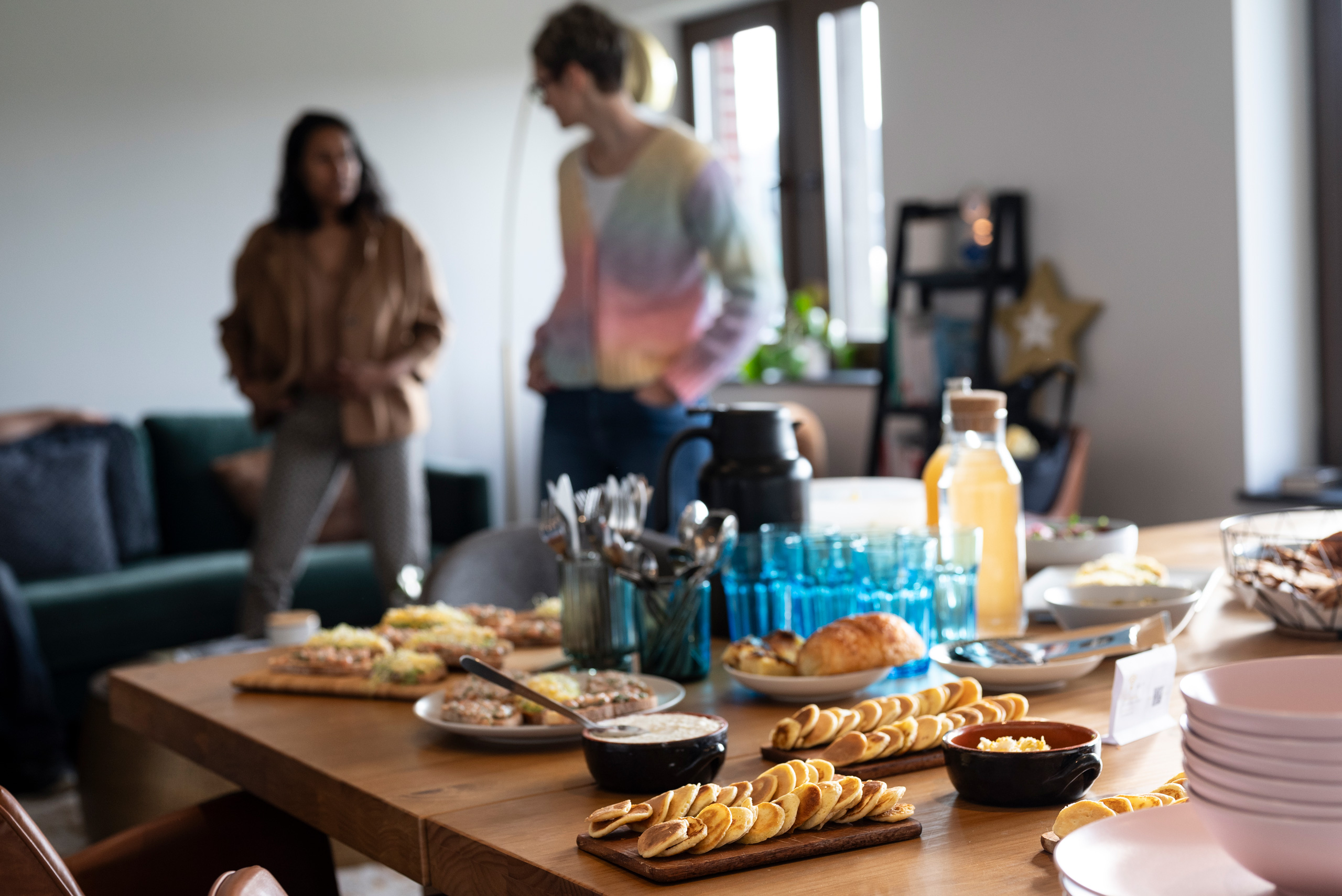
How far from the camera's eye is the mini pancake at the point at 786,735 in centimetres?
97

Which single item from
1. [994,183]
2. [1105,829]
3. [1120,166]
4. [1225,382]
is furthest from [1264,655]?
[994,183]

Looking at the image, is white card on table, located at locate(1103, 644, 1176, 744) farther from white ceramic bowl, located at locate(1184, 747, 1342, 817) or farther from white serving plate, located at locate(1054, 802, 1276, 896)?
white ceramic bowl, located at locate(1184, 747, 1342, 817)

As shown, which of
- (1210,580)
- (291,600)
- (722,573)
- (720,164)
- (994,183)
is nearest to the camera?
(722,573)

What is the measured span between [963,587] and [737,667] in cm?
25

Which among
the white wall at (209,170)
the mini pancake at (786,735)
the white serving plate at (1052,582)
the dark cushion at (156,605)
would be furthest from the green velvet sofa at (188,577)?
the mini pancake at (786,735)

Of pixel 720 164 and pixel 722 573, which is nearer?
pixel 722 573

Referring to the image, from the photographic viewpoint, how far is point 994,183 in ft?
14.0

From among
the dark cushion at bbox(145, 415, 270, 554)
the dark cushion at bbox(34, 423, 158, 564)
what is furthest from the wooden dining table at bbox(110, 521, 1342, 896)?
the dark cushion at bbox(145, 415, 270, 554)

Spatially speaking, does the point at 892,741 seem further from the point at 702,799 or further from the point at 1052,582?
the point at 1052,582

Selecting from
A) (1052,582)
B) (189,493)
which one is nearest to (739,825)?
(1052,582)

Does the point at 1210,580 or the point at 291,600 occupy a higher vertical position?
the point at 1210,580

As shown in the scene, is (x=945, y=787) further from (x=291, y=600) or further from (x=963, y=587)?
(x=291, y=600)

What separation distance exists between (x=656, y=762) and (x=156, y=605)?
10.4ft

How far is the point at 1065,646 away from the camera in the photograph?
1.19 meters
